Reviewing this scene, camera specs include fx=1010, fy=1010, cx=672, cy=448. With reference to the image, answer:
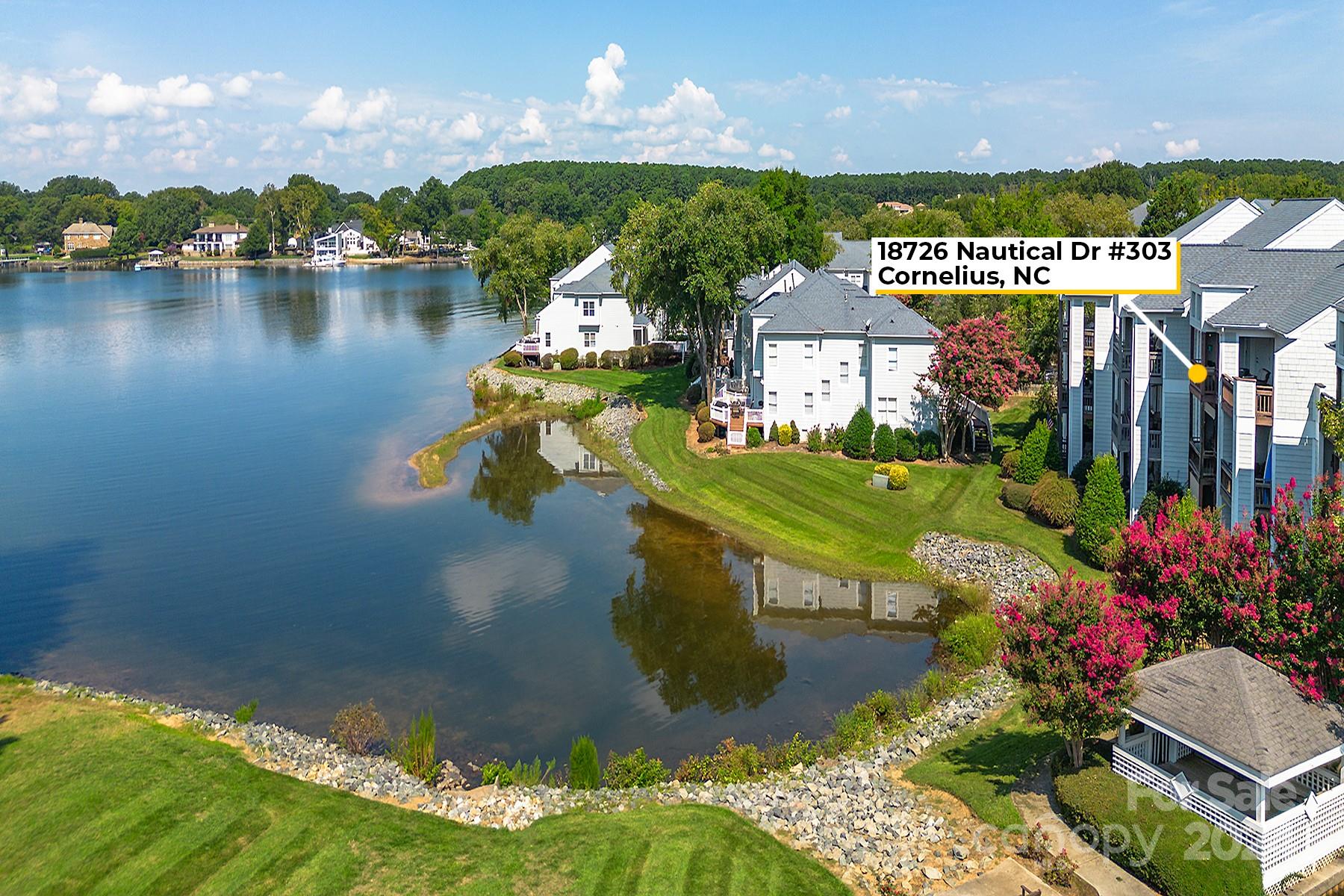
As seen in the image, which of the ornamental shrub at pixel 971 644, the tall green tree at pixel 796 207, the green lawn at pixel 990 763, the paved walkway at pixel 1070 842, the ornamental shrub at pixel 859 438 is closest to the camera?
the paved walkway at pixel 1070 842

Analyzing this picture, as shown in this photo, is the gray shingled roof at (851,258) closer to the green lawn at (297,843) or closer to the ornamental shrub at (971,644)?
the ornamental shrub at (971,644)

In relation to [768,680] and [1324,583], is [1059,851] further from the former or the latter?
[768,680]

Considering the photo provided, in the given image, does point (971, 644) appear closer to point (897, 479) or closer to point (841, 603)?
point (841, 603)

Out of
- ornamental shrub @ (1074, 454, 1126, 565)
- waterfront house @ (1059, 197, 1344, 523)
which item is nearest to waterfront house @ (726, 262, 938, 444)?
waterfront house @ (1059, 197, 1344, 523)

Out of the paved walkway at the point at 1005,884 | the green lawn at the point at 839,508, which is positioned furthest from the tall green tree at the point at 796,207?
the paved walkway at the point at 1005,884

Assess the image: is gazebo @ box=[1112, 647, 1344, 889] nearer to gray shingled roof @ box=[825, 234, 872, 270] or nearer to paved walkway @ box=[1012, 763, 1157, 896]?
paved walkway @ box=[1012, 763, 1157, 896]

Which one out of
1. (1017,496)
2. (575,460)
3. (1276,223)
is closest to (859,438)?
(1017,496)
